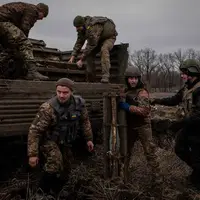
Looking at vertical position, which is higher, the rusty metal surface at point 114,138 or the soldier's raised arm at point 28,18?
the soldier's raised arm at point 28,18

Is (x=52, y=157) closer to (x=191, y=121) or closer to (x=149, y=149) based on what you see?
(x=149, y=149)

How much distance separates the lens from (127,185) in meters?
4.06

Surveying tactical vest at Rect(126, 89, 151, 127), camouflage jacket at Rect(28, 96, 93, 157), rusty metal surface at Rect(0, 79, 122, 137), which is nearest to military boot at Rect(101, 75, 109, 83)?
tactical vest at Rect(126, 89, 151, 127)

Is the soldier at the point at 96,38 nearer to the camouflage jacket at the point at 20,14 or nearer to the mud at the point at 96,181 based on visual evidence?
the camouflage jacket at the point at 20,14

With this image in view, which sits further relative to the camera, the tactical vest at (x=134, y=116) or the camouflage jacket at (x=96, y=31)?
the camouflage jacket at (x=96, y=31)

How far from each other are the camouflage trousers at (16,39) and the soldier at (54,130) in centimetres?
126

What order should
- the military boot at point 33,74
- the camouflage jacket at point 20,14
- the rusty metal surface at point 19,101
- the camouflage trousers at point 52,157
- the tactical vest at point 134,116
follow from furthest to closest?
the camouflage jacket at point 20,14 < the military boot at point 33,74 < the tactical vest at point 134,116 < the rusty metal surface at point 19,101 < the camouflage trousers at point 52,157

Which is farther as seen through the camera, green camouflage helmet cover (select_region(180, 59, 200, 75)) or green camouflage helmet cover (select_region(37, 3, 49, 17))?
green camouflage helmet cover (select_region(37, 3, 49, 17))

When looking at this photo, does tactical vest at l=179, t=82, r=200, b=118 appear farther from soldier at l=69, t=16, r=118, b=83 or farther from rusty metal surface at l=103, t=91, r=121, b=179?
soldier at l=69, t=16, r=118, b=83

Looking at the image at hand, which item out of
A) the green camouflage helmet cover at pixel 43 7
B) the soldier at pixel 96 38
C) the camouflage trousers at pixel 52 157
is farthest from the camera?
A: the soldier at pixel 96 38

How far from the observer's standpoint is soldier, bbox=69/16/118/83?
5801mm

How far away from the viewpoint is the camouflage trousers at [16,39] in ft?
15.7

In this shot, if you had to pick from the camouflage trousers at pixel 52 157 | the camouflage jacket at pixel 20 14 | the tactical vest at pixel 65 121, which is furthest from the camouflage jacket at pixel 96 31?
the camouflage trousers at pixel 52 157

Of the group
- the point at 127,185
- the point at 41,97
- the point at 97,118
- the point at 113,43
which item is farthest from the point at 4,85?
the point at 113,43
